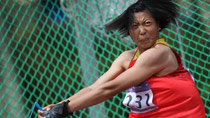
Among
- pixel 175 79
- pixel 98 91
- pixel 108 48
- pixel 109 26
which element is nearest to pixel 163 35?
pixel 108 48

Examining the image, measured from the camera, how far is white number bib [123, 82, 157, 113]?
6.83 ft

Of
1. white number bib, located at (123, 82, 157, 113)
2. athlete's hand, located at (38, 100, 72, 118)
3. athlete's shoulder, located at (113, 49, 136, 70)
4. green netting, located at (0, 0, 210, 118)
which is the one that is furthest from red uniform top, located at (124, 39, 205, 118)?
green netting, located at (0, 0, 210, 118)

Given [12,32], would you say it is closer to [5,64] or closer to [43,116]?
[5,64]

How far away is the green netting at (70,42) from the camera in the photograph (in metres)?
3.97

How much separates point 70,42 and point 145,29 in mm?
2346

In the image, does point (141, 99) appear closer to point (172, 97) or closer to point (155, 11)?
point (172, 97)

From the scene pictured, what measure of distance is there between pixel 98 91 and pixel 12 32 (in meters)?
3.01

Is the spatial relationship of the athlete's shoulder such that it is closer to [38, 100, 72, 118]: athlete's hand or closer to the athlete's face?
the athlete's face

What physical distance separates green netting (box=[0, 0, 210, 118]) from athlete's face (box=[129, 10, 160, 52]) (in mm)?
1608

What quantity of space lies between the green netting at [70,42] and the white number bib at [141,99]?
1.69 metres

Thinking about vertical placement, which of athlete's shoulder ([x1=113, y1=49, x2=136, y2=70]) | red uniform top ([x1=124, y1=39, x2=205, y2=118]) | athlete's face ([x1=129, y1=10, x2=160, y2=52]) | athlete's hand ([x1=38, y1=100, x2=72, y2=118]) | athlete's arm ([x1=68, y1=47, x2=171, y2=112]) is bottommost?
red uniform top ([x1=124, y1=39, x2=205, y2=118])

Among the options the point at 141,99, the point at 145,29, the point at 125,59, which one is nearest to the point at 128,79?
the point at 141,99

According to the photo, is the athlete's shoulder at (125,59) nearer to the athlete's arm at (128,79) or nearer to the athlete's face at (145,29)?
the athlete's face at (145,29)

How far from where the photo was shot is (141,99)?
211 cm
